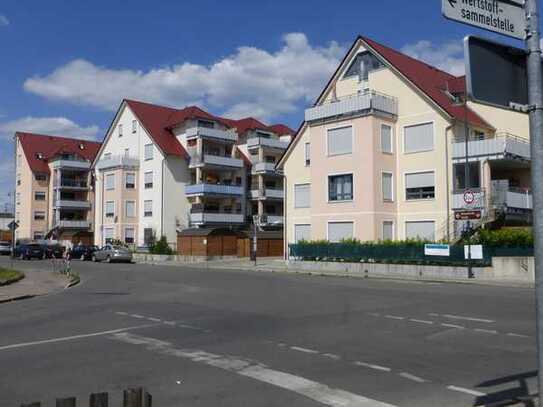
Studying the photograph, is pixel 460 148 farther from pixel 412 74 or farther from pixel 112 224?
pixel 112 224

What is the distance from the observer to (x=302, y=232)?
46375mm

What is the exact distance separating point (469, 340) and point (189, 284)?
51.8 ft

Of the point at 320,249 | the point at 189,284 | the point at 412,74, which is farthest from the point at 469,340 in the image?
the point at 412,74

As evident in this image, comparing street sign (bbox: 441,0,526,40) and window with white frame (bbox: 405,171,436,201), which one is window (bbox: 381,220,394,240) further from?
street sign (bbox: 441,0,526,40)

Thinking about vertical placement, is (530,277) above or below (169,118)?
below

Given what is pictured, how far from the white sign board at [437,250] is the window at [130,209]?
1530 inches

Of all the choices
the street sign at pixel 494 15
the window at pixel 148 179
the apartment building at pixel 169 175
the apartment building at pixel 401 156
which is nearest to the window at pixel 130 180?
the apartment building at pixel 169 175

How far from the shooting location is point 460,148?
3816cm

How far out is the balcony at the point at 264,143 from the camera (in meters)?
67.3

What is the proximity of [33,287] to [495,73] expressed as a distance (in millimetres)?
22905

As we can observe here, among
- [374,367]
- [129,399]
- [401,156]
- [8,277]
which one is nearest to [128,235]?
[401,156]

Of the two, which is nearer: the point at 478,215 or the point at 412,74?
the point at 478,215

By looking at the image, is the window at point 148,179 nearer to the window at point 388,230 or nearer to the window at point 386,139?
the window at point 386,139

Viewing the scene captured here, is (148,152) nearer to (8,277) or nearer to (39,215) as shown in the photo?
(39,215)
